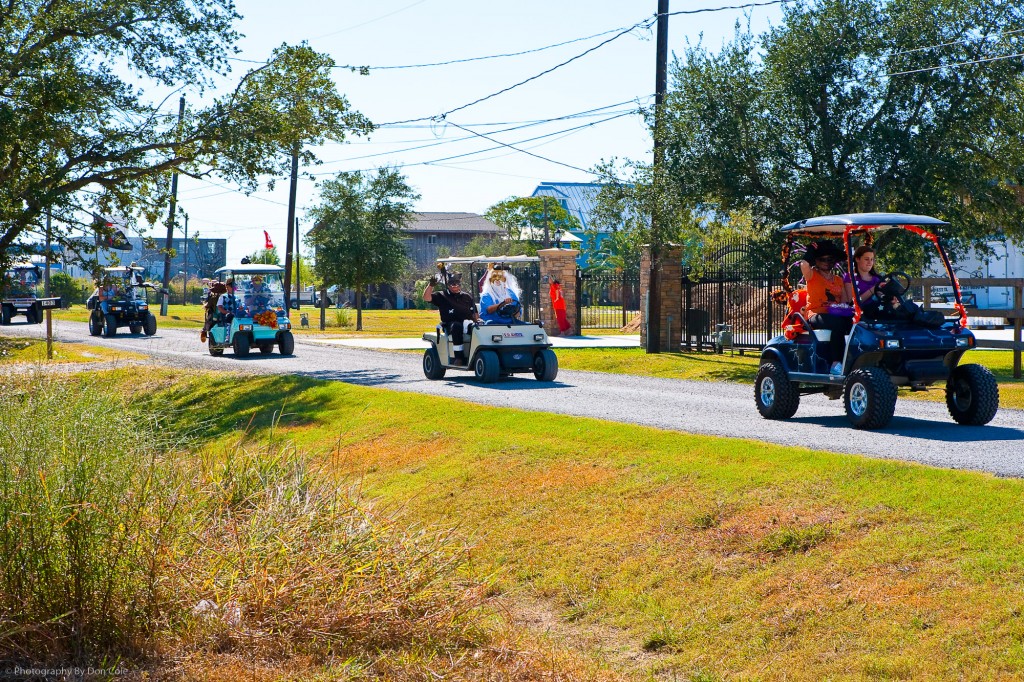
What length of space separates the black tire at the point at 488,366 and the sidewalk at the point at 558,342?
9.34 metres

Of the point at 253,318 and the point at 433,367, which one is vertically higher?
the point at 253,318

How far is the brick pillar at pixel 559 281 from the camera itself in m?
33.8

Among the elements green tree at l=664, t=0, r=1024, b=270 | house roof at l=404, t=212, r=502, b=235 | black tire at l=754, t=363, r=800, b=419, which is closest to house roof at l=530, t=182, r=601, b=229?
house roof at l=404, t=212, r=502, b=235

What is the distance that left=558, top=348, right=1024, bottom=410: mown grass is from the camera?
19328 millimetres

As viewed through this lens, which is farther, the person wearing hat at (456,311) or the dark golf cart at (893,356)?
the person wearing hat at (456,311)

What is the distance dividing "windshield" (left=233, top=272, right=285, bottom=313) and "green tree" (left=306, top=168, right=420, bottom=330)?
16.2m

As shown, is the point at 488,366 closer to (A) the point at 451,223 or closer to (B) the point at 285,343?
(B) the point at 285,343

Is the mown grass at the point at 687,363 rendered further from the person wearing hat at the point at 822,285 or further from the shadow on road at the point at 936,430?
the person wearing hat at the point at 822,285

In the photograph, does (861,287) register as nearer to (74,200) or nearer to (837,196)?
(837,196)

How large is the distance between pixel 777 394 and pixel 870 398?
1.45 meters

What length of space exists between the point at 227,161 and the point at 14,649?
17.6 m

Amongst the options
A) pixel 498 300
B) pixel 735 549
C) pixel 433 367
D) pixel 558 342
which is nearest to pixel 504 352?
pixel 498 300

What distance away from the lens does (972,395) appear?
1140 cm

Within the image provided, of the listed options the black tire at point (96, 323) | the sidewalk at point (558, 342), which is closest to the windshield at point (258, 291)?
the sidewalk at point (558, 342)
